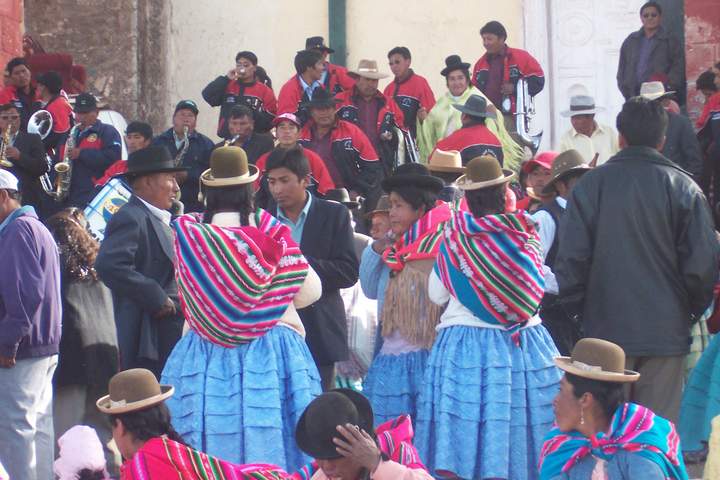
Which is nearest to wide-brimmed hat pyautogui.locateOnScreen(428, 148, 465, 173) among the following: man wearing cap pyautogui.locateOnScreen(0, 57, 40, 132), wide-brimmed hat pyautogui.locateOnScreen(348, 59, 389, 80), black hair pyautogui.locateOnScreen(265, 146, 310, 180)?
black hair pyautogui.locateOnScreen(265, 146, 310, 180)

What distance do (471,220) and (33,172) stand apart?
20.1 feet

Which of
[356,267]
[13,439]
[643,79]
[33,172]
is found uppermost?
[643,79]

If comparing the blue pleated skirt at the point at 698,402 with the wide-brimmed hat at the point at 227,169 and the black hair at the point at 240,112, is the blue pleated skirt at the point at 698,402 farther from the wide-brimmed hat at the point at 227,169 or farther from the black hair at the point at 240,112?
the black hair at the point at 240,112

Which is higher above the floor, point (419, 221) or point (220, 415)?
point (419, 221)

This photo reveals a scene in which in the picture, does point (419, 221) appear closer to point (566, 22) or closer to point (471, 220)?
point (471, 220)

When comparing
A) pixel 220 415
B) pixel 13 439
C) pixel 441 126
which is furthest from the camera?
pixel 441 126

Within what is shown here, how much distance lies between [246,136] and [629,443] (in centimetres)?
757

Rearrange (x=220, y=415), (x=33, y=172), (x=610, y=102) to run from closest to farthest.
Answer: (x=220, y=415) < (x=33, y=172) < (x=610, y=102)

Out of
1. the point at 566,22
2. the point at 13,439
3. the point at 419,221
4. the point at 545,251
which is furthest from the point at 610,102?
the point at 13,439

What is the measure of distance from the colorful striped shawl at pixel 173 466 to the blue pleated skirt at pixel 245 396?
124 cm

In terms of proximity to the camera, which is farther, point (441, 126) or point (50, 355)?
point (441, 126)

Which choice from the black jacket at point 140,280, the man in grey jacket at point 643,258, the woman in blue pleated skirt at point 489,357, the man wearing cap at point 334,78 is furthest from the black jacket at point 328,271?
the man wearing cap at point 334,78

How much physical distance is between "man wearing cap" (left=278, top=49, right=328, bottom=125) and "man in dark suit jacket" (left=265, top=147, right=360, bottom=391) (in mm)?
5918

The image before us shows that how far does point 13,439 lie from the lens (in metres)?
7.36
